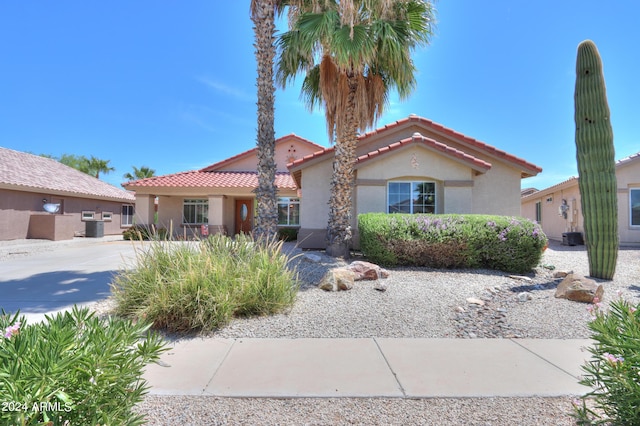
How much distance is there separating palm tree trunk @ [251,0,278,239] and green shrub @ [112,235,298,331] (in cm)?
262

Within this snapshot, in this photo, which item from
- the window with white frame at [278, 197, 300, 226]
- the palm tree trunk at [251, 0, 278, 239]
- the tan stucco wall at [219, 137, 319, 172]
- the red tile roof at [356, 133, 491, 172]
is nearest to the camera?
the palm tree trunk at [251, 0, 278, 239]

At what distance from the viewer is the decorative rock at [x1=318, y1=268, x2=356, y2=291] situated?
716 cm

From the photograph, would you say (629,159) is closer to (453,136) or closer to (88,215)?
(453,136)

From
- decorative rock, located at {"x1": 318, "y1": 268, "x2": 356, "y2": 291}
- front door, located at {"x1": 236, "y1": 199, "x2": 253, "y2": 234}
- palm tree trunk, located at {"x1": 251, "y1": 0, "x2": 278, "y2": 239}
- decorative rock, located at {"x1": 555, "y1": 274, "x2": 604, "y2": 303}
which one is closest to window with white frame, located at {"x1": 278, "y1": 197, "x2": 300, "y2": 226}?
front door, located at {"x1": 236, "y1": 199, "x2": 253, "y2": 234}

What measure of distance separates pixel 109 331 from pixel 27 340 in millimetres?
453

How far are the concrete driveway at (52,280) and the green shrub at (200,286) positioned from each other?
76 centimetres

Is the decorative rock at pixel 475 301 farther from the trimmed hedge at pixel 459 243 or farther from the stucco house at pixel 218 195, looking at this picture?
the stucco house at pixel 218 195

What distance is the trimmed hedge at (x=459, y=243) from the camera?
30.5ft

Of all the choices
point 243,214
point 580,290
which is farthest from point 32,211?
point 580,290

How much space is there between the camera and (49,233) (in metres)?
19.2

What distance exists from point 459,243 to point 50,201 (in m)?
24.1

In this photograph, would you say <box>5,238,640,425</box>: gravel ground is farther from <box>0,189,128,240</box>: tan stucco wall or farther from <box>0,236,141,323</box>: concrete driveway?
<box>0,189,128,240</box>: tan stucco wall

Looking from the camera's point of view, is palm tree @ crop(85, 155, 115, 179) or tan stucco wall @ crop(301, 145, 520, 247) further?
palm tree @ crop(85, 155, 115, 179)

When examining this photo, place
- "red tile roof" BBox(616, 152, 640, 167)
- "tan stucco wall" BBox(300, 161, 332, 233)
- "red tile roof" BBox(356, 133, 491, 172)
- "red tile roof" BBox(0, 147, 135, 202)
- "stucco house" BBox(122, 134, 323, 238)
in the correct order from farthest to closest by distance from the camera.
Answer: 1. "stucco house" BBox(122, 134, 323, 238)
2. "red tile roof" BBox(0, 147, 135, 202)
3. "red tile roof" BBox(616, 152, 640, 167)
4. "tan stucco wall" BBox(300, 161, 332, 233)
5. "red tile roof" BBox(356, 133, 491, 172)
